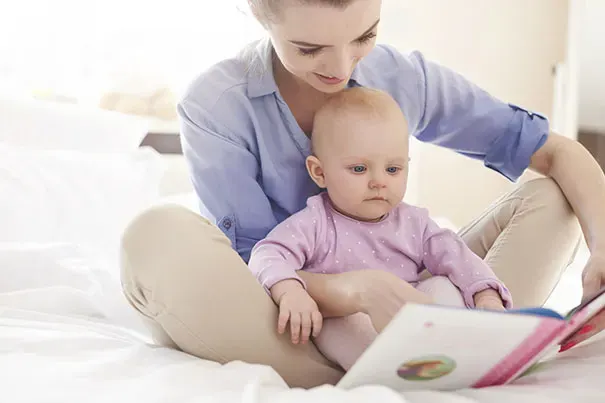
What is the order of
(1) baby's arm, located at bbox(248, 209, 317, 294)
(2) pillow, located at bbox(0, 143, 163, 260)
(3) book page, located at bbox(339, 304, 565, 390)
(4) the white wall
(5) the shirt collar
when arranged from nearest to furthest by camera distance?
(3) book page, located at bbox(339, 304, 565, 390)
(1) baby's arm, located at bbox(248, 209, 317, 294)
(5) the shirt collar
(2) pillow, located at bbox(0, 143, 163, 260)
(4) the white wall

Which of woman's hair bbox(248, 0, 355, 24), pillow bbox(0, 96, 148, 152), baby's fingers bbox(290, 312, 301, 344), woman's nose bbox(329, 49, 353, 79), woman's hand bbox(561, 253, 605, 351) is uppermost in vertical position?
woman's hair bbox(248, 0, 355, 24)

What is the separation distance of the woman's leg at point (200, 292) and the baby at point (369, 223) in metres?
0.13

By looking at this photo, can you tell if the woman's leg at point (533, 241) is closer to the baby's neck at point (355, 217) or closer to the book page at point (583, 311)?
the baby's neck at point (355, 217)

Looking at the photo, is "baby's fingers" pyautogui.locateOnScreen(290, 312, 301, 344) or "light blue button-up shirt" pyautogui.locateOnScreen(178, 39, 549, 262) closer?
"baby's fingers" pyautogui.locateOnScreen(290, 312, 301, 344)

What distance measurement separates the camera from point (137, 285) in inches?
33.4

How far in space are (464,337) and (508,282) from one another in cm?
50

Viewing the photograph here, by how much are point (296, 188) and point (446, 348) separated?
0.54 metres

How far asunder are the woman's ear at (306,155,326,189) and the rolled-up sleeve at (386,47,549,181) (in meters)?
0.22

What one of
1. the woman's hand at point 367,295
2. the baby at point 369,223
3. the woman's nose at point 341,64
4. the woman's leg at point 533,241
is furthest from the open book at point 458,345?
the woman's nose at point 341,64

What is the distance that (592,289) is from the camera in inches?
37.4

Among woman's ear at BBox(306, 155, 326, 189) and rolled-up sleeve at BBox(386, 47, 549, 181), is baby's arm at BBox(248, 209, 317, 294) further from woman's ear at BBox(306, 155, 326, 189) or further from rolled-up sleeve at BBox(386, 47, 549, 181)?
rolled-up sleeve at BBox(386, 47, 549, 181)

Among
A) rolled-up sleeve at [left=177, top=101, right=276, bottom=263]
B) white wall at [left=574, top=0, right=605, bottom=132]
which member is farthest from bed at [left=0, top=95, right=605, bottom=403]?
white wall at [left=574, top=0, right=605, bottom=132]

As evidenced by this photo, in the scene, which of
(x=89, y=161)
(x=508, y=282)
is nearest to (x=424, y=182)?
(x=89, y=161)

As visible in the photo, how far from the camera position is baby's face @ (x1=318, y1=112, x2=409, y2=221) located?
3.40 feet
